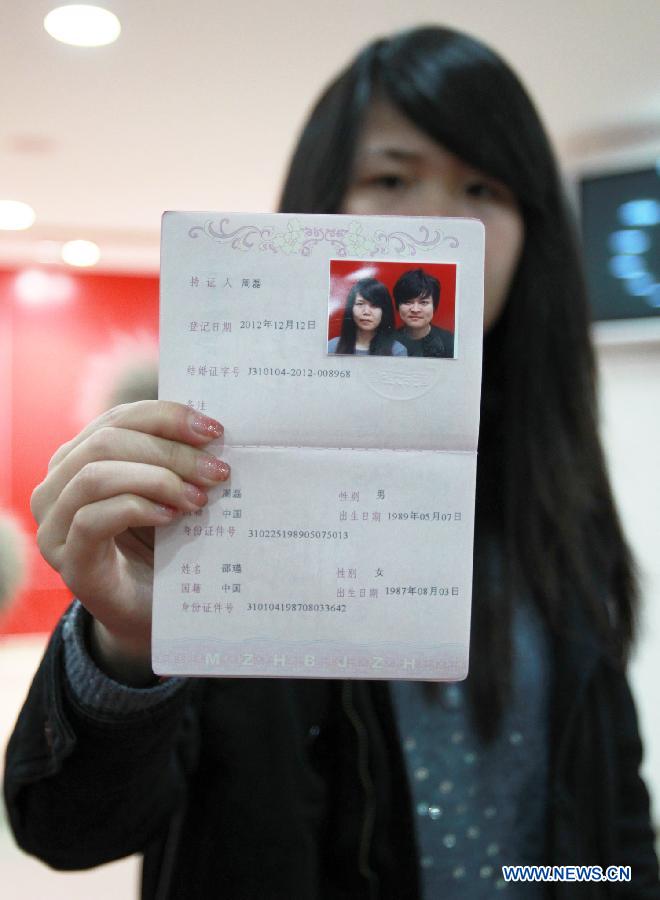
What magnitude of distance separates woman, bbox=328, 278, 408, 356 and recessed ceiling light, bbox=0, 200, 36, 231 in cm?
308

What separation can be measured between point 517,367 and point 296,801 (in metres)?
0.47

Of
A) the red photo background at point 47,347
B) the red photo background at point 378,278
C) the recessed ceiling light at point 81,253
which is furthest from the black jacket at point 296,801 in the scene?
the recessed ceiling light at point 81,253

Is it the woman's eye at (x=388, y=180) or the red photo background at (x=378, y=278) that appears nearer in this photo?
the red photo background at (x=378, y=278)

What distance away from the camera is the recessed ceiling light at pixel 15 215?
3219 mm

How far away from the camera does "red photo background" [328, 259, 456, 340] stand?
51cm

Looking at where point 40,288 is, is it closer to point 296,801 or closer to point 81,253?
point 81,253

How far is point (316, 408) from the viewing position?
51 cm

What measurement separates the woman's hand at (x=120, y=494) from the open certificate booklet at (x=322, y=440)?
17 millimetres

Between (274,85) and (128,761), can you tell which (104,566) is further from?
(274,85)

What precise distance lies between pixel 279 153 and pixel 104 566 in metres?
2.26

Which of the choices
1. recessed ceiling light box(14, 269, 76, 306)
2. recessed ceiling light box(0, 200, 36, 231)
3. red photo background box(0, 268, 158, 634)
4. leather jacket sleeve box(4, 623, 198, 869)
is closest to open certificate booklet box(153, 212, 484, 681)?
leather jacket sleeve box(4, 623, 198, 869)

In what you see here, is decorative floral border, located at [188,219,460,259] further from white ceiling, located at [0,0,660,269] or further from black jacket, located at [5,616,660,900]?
white ceiling, located at [0,0,660,269]

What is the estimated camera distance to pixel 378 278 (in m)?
0.51

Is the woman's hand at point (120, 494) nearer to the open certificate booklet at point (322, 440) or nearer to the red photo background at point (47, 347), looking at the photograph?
the open certificate booklet at point (322, 440)
